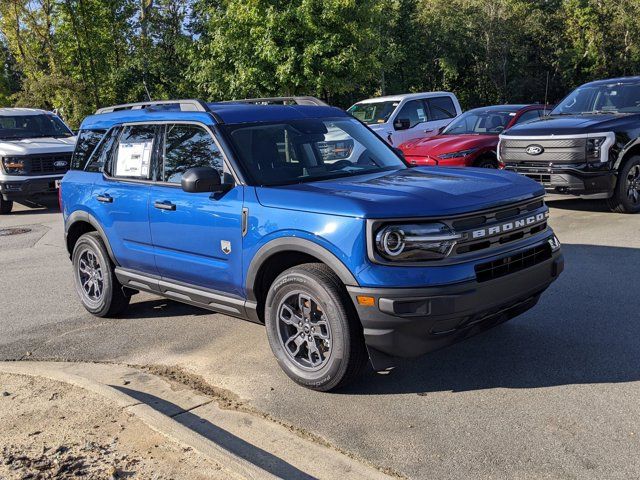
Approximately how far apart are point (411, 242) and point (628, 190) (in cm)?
730

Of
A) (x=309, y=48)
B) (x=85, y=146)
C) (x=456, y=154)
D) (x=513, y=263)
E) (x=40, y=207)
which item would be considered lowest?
(x=40, y=207)

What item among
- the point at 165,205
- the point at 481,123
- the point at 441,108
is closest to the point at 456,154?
the point at 481,123

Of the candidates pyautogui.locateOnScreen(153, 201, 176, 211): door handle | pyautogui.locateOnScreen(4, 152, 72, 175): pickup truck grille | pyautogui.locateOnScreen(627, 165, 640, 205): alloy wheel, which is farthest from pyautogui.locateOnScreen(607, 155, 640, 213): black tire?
pyautogui.locateOnScreen(4, 152, 72, 175): pickup truck grille

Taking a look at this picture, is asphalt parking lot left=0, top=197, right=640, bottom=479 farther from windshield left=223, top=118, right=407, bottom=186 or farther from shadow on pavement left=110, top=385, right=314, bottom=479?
windshield left=223, top=118, right=407, bottom=186

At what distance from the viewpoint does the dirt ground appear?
3.50 metres

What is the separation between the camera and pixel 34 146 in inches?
559

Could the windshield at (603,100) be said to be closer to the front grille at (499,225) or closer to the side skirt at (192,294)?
the front grille at (499,225)

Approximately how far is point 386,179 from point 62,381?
2671 mm

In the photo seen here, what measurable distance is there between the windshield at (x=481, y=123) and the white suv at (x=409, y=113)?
1965 mm

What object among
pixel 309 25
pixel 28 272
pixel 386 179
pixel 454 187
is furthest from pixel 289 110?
pixel 309 25

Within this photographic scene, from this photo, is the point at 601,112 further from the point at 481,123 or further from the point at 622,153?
the point at 481,123

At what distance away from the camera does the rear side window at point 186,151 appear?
5.26 meters

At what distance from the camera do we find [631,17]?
1489 inches

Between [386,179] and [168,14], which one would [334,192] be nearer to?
[386,179]
